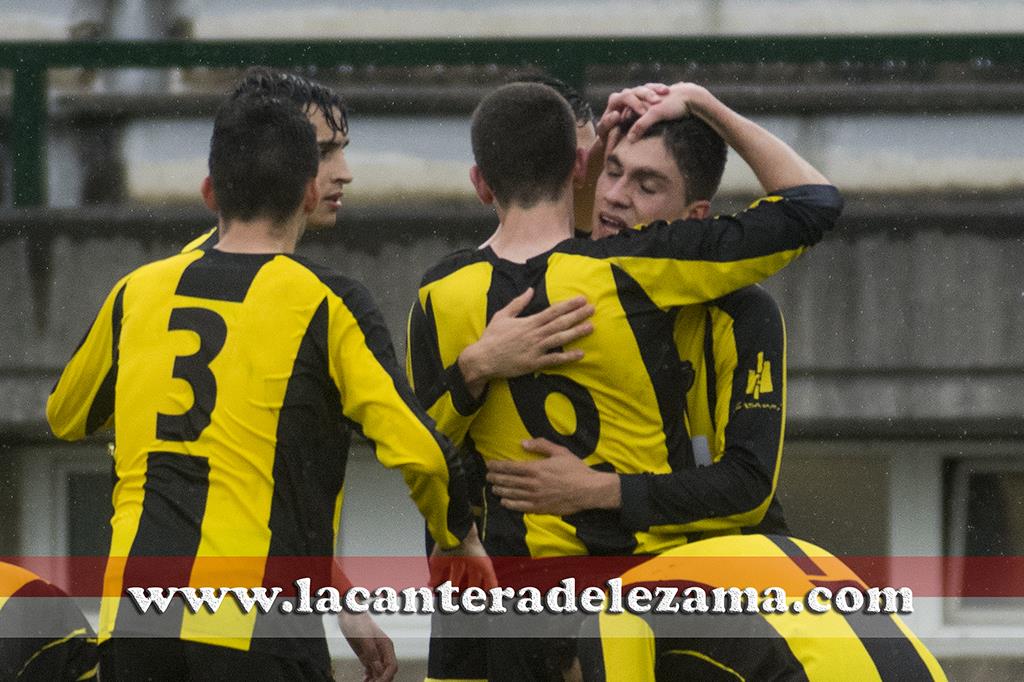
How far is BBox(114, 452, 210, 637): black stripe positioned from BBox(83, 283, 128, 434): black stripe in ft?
0.93

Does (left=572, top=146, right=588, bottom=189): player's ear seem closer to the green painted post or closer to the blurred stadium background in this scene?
the blurred stadium background

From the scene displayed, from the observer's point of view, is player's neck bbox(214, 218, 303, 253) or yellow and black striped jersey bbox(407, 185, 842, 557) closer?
player's neck bbox(214, 218, 303, 253)

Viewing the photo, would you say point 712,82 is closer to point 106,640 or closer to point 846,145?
point 846,145

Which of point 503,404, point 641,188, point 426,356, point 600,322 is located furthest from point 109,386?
point 641,188

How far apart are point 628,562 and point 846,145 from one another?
159 inches

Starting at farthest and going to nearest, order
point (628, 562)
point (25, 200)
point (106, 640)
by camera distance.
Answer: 1. point (25, 200)
2. point (628, 562)
3. point (106, 640)

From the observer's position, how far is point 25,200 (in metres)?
7.14

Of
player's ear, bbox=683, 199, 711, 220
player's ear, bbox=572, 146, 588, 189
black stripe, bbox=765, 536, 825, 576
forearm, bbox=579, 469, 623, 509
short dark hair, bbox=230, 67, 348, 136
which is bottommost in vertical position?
black stripe, bbox=765, 536, 825, 576

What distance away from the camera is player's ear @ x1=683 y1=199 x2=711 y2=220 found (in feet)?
12.9

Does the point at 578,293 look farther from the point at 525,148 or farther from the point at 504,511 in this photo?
the point at 504,511

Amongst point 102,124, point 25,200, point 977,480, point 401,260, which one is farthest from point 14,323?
point 977,480

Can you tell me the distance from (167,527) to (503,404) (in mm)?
813

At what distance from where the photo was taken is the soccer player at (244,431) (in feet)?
10.9

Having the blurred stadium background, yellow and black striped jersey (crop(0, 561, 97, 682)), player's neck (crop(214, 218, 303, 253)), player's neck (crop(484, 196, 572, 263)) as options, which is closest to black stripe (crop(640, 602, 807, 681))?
player's neck (crop(484, 196, 572, 263))
